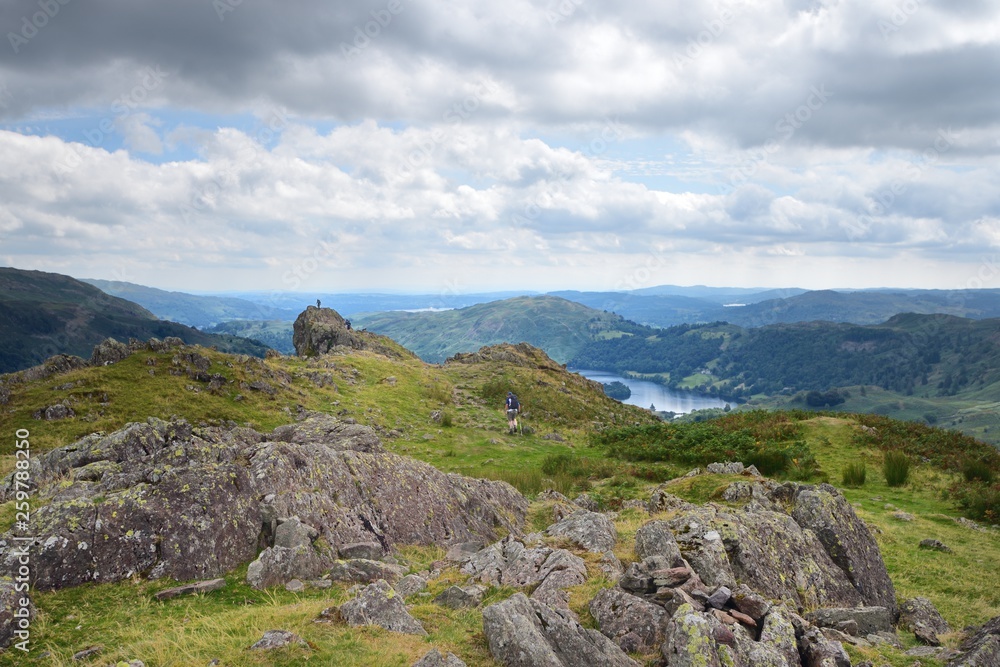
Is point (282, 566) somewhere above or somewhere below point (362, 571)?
above

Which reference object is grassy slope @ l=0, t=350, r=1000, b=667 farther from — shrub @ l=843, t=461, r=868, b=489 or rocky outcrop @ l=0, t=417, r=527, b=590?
rocky outcrop @ l=0, t=417, r=527, b=590

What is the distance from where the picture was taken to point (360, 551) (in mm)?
14938

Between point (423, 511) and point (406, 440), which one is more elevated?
point (423, 511)

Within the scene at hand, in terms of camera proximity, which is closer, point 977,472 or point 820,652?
point 820,652

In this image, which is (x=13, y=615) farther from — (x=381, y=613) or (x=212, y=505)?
(x=381, y=613)

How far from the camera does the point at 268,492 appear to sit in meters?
15.0

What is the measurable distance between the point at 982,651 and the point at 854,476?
22.8 metres

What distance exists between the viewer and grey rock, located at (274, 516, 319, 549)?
13.7 meters

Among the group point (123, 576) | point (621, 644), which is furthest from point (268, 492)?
Result: point (621, 644)

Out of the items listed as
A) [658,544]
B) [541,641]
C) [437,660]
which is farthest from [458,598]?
[658,544]

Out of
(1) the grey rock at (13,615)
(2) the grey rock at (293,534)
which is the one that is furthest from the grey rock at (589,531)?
(1) the grey rock at (13,615)

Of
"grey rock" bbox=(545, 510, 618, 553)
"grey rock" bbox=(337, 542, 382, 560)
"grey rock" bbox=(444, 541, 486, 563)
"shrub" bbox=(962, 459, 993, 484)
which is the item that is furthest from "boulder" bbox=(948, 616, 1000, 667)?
"shrub" bbox=(962, 459, 993, 484)

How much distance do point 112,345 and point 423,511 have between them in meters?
36.2

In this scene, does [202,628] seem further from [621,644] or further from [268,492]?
[621,644]
